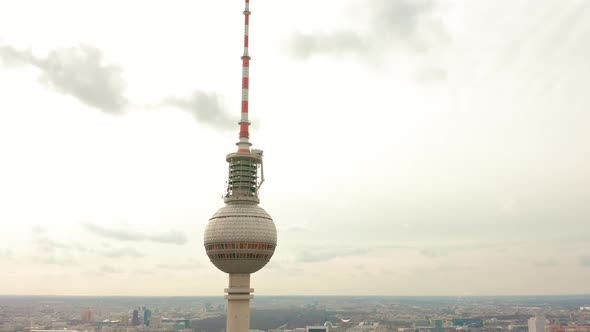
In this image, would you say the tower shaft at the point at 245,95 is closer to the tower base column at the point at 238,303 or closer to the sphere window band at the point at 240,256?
the sphere window band at the point at 240,256

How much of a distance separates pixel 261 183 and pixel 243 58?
1254 inches

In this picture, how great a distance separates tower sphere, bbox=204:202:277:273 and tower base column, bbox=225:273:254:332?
106 inches

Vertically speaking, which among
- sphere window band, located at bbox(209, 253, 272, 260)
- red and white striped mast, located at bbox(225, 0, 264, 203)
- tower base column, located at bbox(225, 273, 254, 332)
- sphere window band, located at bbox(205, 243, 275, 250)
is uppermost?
red and white striped mast, located at bbox(225, 0, 264, 203)

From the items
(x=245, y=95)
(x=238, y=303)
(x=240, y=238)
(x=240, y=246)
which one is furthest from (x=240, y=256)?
(x=245, y=95)

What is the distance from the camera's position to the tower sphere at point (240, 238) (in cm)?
12050

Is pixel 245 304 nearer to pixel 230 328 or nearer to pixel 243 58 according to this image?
pixel 230 328

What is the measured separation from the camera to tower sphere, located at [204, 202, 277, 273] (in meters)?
120

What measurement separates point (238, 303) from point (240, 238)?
49.2 ft

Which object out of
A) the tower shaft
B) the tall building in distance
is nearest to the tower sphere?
the tall building in distance

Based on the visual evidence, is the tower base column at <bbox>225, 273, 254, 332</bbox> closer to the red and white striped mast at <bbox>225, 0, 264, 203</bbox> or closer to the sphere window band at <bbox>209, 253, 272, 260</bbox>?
the sphere window band at <bbox>209, 253, 272, 260</bbox>

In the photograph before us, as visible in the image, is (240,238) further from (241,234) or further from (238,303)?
(238,303)

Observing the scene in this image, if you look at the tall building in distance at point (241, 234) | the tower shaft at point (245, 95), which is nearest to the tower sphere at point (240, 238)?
the tall building in distance at point (241, 234)

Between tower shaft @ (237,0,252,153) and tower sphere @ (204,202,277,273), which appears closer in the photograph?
tower sphere @ (204,202,277,273)

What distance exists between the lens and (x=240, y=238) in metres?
120
